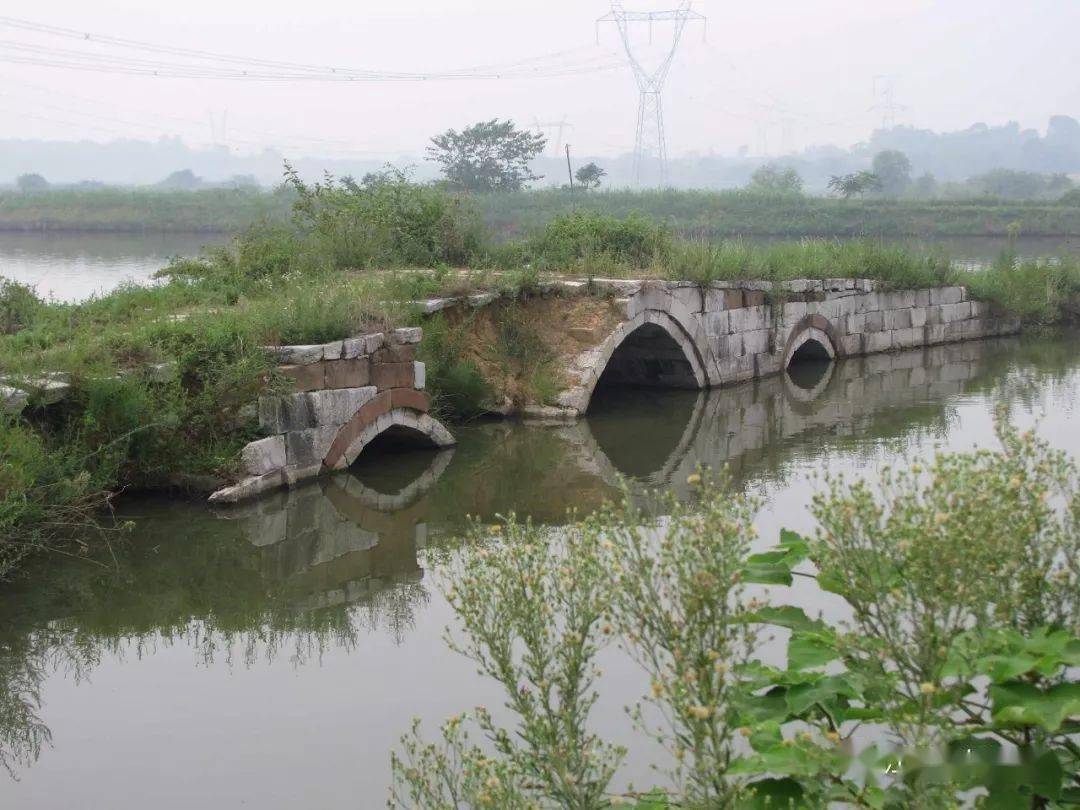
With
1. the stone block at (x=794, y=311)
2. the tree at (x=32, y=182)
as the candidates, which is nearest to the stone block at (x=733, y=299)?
the stone block at (x=794, y=311)

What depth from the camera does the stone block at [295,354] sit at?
10148 millimetres

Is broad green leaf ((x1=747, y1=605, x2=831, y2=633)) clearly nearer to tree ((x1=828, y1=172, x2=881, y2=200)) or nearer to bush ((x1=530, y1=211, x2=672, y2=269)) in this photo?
bush ((x1=530, y1=211, x2=672, y2=269))

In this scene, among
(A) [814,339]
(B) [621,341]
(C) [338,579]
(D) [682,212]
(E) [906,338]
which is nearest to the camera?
(C) [338,579]

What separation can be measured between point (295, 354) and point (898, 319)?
12916 millimetres

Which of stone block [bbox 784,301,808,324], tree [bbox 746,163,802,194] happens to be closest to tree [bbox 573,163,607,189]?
tree [bbox 746,163,802,194]

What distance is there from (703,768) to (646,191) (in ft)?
159

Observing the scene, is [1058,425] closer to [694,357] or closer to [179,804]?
[694,357]

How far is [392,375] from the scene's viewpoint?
11.1 metres

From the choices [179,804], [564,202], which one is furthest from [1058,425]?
[564,202]

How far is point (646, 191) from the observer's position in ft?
166

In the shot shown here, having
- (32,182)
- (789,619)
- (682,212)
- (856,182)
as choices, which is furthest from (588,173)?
(32,182)

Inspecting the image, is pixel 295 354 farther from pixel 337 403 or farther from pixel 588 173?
pixel 588 173

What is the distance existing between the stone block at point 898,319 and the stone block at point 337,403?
38.6 ft

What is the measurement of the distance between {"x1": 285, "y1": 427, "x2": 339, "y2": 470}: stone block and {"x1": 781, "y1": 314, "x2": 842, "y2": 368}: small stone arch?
8.72m
